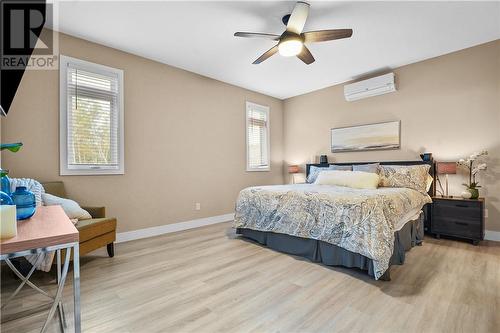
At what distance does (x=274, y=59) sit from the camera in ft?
12.8

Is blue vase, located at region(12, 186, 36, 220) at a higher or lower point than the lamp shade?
lower

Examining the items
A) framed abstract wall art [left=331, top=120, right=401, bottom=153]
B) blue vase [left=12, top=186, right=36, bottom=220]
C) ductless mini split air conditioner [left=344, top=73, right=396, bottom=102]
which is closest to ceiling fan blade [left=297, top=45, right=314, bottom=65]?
ductless mini split air conditioner [left=344, top=73, right=396, bottom=102]

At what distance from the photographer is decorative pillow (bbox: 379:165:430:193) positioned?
3.49m

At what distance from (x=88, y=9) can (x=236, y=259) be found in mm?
3217

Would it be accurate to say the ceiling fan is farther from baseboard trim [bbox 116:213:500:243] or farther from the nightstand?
baseboard trim [bbox 116:213:500:243]

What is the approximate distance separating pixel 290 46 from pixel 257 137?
2982 mm

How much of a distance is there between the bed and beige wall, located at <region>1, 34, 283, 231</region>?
126 centimetres

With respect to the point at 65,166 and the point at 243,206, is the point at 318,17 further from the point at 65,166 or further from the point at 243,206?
the point at 65,166

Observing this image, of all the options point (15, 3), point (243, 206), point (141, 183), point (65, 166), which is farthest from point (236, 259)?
point (15, 3)

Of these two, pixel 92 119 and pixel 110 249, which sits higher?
pixel 92 119

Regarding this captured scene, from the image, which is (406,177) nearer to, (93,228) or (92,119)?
(93,228)

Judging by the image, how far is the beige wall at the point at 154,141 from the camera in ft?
9.48

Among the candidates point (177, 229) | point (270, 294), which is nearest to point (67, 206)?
point (177, 229)

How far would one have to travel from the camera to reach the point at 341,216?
97.8 inches
